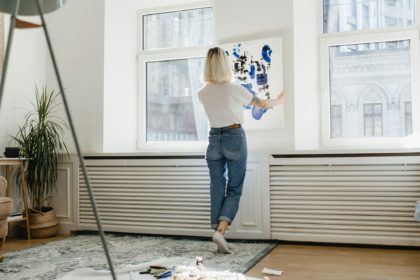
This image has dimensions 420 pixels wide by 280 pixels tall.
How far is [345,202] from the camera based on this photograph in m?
3.23

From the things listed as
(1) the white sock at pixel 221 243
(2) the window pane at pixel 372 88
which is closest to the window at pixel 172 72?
(2) the window pane at pixel 372 88

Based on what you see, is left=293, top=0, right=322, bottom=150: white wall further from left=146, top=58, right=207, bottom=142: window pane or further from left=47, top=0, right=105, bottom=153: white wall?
left=47, top=0, right=105, bottom=153: white wall

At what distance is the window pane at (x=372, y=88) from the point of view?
347cm

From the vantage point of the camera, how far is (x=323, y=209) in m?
3.29

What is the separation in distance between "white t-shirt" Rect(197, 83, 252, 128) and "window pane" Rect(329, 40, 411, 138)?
96cm

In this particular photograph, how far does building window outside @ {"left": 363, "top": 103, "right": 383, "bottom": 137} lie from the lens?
138 inches

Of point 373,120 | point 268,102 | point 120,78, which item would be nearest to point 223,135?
point 268,102

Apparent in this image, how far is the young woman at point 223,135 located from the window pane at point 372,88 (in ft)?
3.08

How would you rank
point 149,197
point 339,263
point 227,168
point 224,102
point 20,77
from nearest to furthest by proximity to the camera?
1. point 339,263
2. point 224,102
3. point 227,168
4. point 149,197
5. point 20,77

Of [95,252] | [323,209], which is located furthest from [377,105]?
[95,252]

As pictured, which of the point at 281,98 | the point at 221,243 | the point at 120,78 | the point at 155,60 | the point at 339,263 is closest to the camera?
the point at 339,263

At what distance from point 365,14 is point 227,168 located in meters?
1.70

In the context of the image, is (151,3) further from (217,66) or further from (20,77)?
(217,66)

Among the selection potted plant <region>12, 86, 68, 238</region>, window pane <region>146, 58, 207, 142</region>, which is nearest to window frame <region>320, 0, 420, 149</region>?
window pane <region>146, 58, 207, 142</region>
